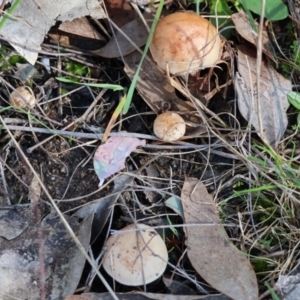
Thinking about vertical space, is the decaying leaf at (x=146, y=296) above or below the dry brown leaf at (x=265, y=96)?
below

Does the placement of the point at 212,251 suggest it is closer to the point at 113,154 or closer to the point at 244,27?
the point at 113,154

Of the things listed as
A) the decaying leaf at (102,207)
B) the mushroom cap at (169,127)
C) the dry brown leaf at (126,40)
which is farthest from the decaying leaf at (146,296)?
the dry brown leaf at (126,40)

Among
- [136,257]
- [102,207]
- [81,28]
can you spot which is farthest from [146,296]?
[81,28]

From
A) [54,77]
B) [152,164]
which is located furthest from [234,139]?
[54,77]

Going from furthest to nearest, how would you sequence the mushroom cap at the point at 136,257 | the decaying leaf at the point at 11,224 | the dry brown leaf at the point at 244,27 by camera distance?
the dry brown leaf at the point at 244,27 < the decaying leaf at the point at 11,224 < the mushroom cap at the point at 136,257

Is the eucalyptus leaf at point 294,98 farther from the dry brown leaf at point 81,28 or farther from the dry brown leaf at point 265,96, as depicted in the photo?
the dry brown leaf at point 81,28

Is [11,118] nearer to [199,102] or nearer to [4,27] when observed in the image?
[4,27]

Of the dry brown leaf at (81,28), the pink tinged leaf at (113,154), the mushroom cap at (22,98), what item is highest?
the dry brown leaf at (81,28)
